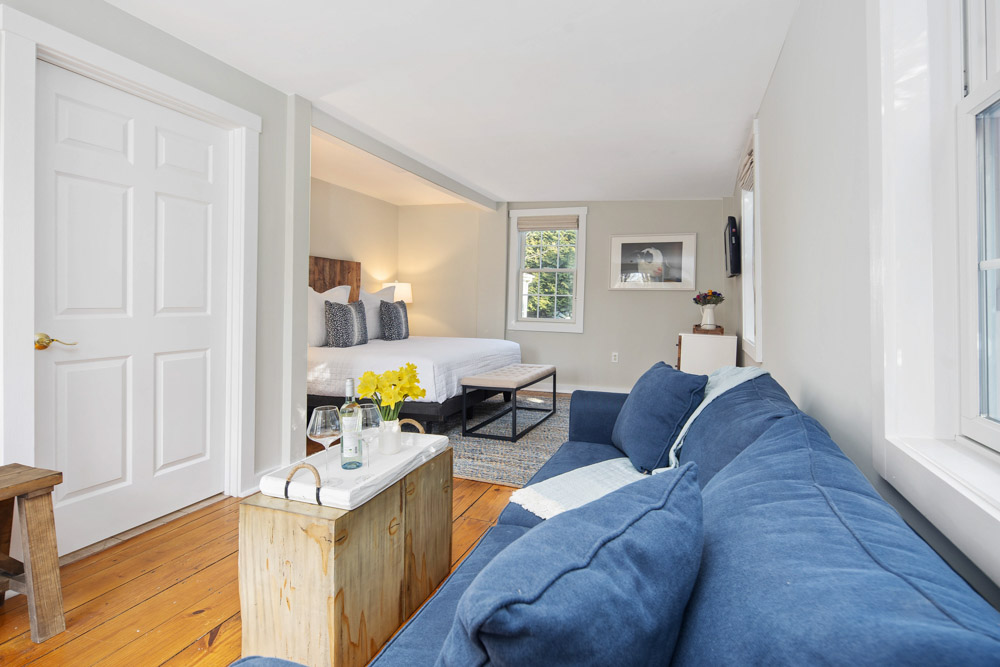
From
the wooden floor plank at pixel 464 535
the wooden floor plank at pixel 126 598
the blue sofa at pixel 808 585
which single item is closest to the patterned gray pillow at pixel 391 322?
the wooden floor plank at pixel 464 535

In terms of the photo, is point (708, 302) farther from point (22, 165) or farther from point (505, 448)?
point (22, 165)

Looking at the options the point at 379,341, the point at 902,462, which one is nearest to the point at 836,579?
the point at 902,462

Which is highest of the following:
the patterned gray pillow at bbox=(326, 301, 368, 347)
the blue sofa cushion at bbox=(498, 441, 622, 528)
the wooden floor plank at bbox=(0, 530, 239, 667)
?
the patterned gray pillow at bbox=(326, 301, 368, 347)

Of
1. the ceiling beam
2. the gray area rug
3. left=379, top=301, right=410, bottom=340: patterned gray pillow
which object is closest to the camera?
the gray area rug

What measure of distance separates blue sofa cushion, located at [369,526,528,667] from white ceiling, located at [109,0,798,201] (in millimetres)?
2185

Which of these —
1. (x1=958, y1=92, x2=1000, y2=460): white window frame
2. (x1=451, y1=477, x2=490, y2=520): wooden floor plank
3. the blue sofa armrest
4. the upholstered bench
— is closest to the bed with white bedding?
the upholstered bench

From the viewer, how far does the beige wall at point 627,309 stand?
613 centimetres

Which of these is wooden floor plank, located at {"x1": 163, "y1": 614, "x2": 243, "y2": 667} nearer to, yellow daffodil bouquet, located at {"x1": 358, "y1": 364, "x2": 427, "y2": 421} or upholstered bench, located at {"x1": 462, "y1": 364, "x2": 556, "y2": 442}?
yellow daffodil bouquet, located at {"x1": 358, "y1": 364, "x2": 427, "y2": 421}

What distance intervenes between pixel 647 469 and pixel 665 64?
2108 mm

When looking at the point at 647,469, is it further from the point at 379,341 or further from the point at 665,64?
the point at 379,341

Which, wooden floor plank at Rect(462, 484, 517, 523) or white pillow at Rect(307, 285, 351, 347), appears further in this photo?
white pillow at Rect(307, 285, 351, 347)

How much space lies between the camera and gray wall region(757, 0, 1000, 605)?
1348 millimetres

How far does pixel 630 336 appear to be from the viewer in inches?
253

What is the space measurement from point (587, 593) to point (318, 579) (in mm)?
1140
